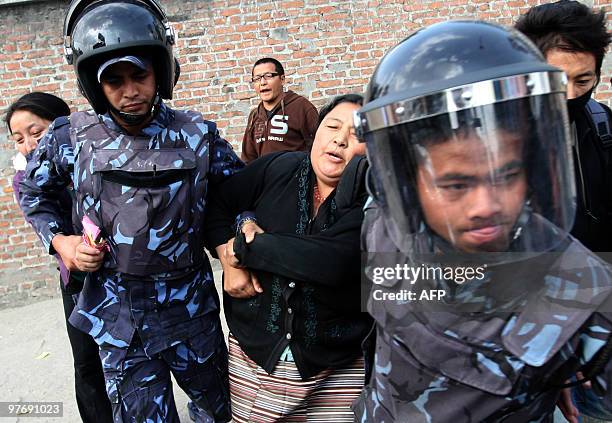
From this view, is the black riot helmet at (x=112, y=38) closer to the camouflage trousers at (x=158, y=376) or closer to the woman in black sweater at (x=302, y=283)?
the woman in black sweater at (x=302, y=283)

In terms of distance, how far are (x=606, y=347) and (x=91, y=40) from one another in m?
1.73

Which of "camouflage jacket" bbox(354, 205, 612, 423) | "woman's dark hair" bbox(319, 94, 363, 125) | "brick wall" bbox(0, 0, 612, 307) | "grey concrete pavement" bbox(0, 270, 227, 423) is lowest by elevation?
"grey concrete pavement" bbox(0, 270, 227, 423)

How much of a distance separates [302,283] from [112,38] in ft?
3.41

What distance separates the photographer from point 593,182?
1.68 m

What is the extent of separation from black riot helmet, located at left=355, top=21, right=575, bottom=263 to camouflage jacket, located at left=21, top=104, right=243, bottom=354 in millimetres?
996

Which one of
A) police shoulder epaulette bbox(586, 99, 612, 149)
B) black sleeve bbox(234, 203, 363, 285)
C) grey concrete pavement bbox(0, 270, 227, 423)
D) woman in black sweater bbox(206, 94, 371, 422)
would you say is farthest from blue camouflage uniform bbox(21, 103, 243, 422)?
police shoulder epaulette bbox(586, 99, 612, 149)

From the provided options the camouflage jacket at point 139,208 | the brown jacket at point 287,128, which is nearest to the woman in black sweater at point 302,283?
the camouflage jacket at point 139,208

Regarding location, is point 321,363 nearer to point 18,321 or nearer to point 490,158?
point 490,158

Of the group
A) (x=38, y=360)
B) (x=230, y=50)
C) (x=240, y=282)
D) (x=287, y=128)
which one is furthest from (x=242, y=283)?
(x=230, y=50)

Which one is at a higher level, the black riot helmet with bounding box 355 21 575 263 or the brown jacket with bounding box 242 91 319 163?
the brown jacket with bounding box 242 91 319 163

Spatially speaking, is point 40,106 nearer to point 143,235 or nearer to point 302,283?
point 143,235

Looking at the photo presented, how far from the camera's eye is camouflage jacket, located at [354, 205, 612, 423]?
0.93 metres

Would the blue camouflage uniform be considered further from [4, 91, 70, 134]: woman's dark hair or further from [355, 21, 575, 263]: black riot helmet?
[355, 21, 575, 263]: black riot helmet

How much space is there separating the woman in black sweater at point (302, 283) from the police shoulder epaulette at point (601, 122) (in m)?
0.81
